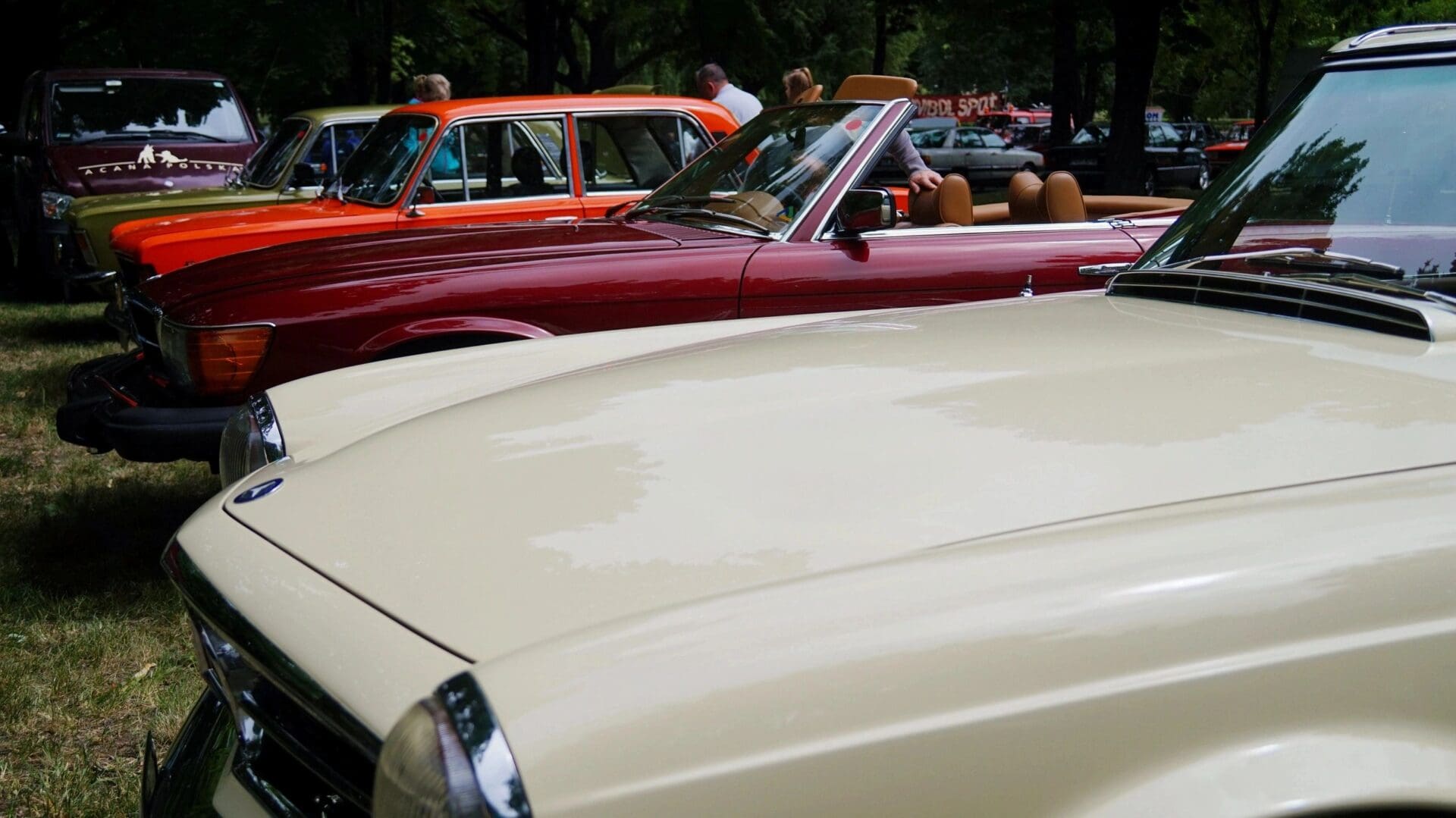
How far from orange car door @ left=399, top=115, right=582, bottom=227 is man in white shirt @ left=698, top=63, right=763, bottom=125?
183 centimetres

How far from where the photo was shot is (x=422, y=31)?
23219 mm

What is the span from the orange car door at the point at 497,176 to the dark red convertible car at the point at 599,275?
1.64 metres

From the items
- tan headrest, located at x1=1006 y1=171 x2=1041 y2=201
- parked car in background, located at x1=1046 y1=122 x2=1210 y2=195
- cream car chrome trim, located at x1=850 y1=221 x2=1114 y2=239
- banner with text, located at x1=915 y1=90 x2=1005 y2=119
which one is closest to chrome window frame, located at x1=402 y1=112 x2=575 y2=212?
tan headrest, located at x1=1006 y1=171 x2=1041 y2=201

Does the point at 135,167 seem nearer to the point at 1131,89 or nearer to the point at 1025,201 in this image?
the point at 1025,201

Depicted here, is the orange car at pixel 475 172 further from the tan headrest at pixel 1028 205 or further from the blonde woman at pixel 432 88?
the blonde woman at pixel 432 88

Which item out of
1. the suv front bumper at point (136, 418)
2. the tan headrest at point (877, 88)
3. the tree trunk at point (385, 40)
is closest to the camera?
the suv front bumper at point (136, 418)

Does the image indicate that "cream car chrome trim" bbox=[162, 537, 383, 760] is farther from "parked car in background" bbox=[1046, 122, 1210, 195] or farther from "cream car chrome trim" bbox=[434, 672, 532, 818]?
"parked car in background" bbox=[1046, 122, 1210, 195]

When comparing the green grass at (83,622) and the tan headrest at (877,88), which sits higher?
the tan headrest at (877,88)

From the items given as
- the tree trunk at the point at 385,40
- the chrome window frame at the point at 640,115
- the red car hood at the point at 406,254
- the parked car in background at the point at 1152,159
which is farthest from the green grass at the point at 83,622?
the parked car in background at the point at 1152,159

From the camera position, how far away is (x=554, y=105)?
282 inches

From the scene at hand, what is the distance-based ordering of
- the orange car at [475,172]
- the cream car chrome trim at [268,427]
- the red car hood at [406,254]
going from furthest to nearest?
the orange car at [475,172] → the red car hood at [406,254] → the cream car chrome trim at [268,427]

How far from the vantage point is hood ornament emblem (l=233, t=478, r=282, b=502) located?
2.24 m

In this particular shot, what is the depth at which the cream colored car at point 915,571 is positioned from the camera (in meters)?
1.31

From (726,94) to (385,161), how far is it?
269 cm
